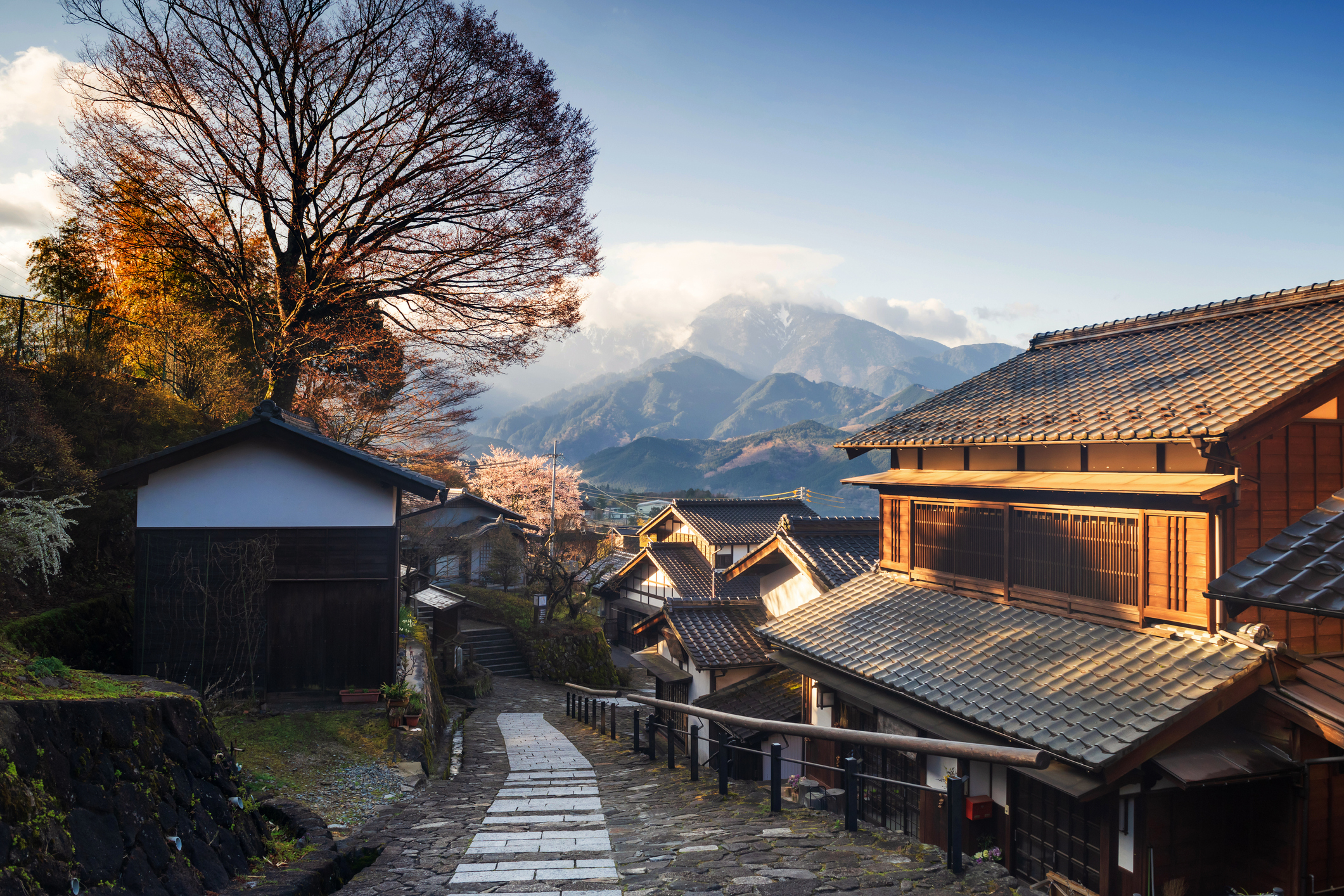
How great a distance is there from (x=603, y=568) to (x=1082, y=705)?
1173 inches

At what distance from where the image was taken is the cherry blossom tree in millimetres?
49188

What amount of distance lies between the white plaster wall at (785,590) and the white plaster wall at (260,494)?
9690 millimetres

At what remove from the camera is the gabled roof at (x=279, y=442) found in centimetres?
1113

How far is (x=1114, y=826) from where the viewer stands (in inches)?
272

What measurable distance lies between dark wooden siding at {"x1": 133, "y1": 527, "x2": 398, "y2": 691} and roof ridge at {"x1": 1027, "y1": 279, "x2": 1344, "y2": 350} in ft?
41.7

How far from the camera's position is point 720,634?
1730 cm

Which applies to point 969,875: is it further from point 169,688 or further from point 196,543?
point 196,543

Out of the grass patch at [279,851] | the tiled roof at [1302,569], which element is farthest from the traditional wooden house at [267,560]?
the tiled roof at [1302,569]

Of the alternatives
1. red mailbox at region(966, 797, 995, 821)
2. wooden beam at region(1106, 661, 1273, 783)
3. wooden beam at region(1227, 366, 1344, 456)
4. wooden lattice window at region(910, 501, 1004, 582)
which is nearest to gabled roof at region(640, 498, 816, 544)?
wooden lattice window at region(910, 501, 1004, 582)

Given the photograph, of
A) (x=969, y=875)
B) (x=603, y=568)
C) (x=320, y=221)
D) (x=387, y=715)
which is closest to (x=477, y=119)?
(x=320, y=221)

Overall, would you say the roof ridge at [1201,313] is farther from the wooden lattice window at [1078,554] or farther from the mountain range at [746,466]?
the mountain range at [746,466]

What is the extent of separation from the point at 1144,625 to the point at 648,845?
614cm

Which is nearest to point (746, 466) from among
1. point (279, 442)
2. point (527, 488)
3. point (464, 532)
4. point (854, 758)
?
point (527, 488)

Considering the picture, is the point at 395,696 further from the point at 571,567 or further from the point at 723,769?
the point at 571,567
